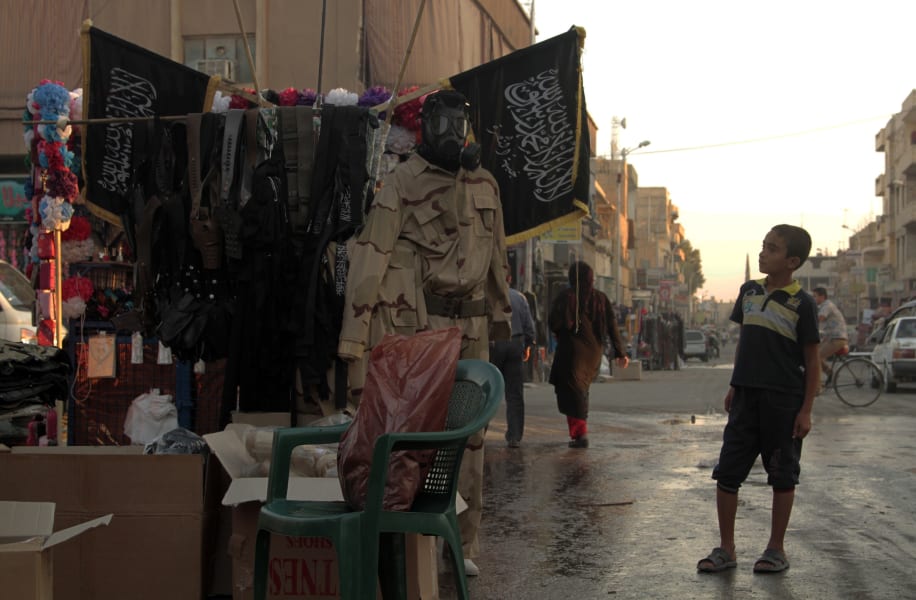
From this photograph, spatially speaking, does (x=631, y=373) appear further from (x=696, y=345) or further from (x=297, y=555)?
(x=696, y=345)

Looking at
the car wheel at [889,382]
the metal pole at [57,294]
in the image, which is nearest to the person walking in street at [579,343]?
the metal pole at [57,294]

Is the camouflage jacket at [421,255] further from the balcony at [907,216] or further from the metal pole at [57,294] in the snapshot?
the balcony at [907,216]

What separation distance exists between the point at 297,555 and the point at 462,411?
3.02 feet

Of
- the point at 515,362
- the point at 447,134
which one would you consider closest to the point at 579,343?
the point at 515,362

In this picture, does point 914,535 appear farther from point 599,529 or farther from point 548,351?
point 548,351

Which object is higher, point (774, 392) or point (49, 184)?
point (49, 184)

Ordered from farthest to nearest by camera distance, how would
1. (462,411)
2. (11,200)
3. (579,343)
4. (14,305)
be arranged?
(11,200) < (14,305) < (579,343) < (462,411)

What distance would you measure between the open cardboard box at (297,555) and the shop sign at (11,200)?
59.4 ft

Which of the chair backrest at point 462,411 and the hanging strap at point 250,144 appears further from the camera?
the hanging strap at point 250,144

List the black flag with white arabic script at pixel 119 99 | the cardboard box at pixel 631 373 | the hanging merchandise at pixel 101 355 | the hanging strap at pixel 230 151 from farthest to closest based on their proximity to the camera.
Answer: the cardboard box at pixel 631 373, the hanging merchandise at pixel 101 355, the black flag with white arabic script at pixel 119 99, the hanging strap at pixel 230 151

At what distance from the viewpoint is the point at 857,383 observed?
19.0m

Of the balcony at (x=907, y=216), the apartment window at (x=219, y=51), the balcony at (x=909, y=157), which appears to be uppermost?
the balcony at (x=909, y=157)

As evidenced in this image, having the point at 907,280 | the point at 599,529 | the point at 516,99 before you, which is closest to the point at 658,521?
the point at 599,529

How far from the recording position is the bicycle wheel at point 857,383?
61.5ft
